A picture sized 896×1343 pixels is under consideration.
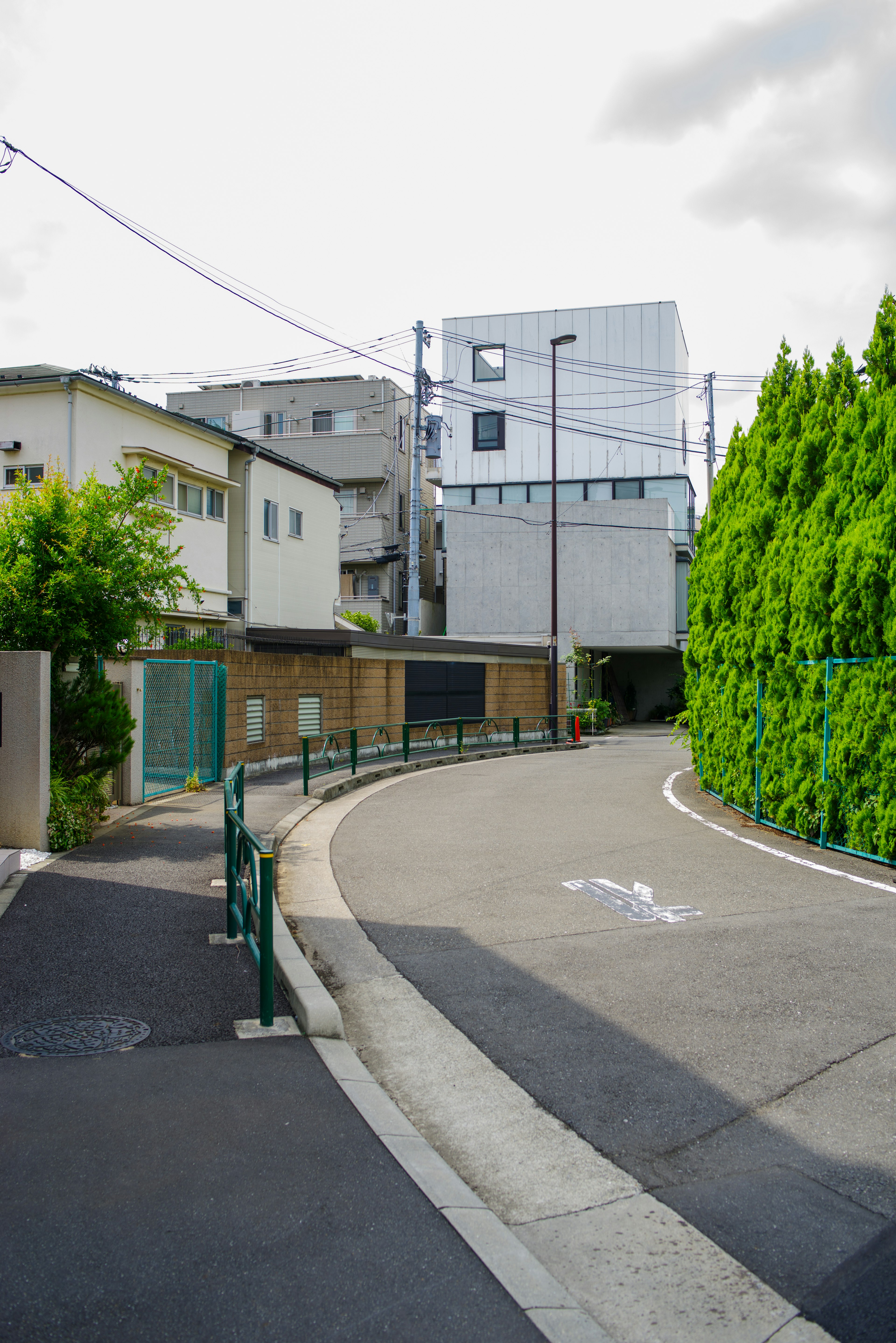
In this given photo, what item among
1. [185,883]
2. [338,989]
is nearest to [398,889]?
[185,883]

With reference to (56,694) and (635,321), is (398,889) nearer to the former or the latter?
(56,694)

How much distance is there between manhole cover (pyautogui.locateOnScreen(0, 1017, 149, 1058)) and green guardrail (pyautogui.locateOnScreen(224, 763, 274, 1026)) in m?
0.68

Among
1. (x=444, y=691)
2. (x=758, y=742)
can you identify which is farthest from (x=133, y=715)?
(x=444, y=691)

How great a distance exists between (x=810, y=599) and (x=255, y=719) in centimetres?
1099

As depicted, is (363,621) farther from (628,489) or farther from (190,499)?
(628,489)

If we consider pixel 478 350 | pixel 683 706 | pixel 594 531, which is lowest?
pixel 683 706

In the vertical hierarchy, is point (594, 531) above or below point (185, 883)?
above

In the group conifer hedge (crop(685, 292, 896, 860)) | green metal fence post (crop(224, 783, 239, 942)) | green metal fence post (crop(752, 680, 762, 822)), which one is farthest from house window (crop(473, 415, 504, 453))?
green metal fence post (crop(224, 783, 239, 942))

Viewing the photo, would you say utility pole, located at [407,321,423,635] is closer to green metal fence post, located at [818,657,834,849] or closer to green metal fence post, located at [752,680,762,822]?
green metal fence post, located at [752,680,762,822]

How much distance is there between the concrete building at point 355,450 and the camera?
46.0m

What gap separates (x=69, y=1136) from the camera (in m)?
4.11

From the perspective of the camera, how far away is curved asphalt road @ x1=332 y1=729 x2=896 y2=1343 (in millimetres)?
3680

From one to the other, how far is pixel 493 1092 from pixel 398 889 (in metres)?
4.64

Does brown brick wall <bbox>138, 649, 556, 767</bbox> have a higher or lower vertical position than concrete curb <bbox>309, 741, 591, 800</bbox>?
higher
